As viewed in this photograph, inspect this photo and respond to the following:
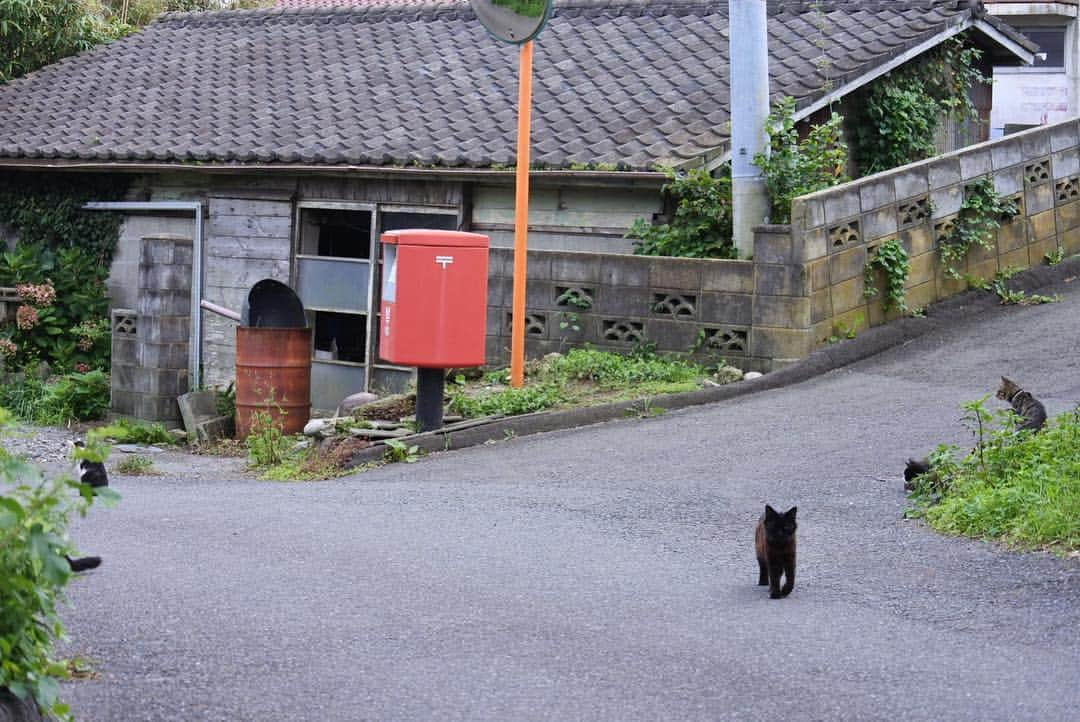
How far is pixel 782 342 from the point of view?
11.8 m

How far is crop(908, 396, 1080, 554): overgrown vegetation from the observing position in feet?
22.1

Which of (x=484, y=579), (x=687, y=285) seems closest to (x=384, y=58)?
(x=687, y=285)

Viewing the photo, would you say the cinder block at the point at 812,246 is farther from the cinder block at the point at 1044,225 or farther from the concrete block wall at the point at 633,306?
the cinder block at the point at 1044,225

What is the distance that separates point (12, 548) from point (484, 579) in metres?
2.97

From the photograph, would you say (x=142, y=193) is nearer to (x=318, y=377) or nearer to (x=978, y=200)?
(x=318, y=377)

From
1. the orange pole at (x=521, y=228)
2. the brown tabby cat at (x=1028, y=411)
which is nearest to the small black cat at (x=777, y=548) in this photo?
the brown tabby cat at (x=1028, y=411)

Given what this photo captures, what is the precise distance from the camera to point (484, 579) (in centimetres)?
639

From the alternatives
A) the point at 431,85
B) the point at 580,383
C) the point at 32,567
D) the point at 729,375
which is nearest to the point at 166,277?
the point at 431,85

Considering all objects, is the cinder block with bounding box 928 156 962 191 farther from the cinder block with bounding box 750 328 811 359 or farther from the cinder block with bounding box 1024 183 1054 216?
the cinder block with bounding box 750 328 811 359

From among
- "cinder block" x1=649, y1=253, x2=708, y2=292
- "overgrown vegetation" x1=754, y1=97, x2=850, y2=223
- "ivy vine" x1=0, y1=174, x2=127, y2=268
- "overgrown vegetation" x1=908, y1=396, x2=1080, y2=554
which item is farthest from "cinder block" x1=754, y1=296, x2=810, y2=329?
"ivy vine" x1=0, y1=174, x2=127, y2=268

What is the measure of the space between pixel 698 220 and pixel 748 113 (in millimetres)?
1090

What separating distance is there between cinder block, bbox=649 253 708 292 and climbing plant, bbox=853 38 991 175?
13.5 feet

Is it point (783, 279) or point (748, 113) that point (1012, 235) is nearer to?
point (748, 113)

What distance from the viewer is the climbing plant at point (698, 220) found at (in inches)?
497
